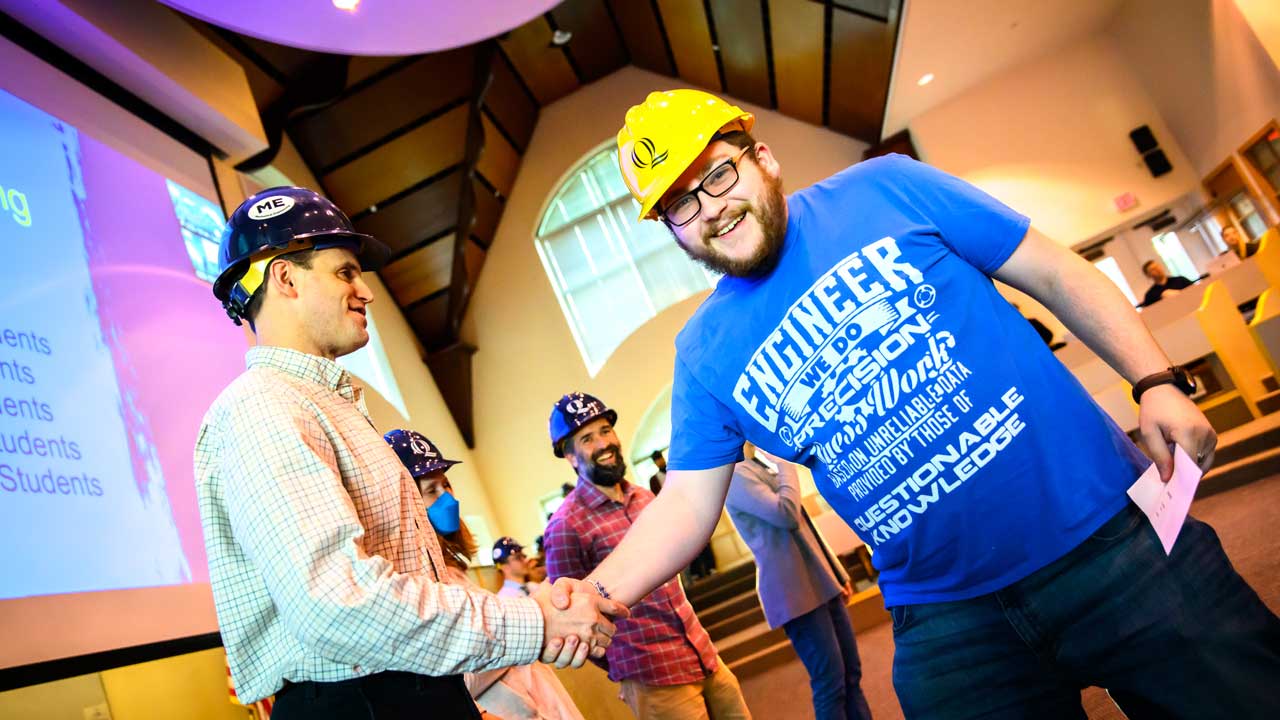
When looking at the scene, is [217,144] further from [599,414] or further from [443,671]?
[443,671]

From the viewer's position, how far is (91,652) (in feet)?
10.7

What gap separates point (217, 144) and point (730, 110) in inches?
219

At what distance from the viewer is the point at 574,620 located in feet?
5.65

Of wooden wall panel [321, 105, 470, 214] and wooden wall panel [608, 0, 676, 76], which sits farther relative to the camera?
wooden wall panel [608, 0, 676, 76]

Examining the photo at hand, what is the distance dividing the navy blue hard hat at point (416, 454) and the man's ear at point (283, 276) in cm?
161

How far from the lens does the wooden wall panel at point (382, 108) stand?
10586 mm

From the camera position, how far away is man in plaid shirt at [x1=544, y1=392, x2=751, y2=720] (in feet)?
11.0

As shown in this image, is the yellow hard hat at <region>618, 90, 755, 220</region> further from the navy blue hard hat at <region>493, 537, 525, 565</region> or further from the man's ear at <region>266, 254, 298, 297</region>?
the navy blue hard hat at <region>493, 537, 525, 565</region>

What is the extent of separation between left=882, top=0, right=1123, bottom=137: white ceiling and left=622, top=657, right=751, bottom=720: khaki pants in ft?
25.7

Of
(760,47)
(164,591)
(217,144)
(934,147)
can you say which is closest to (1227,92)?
(934,147)

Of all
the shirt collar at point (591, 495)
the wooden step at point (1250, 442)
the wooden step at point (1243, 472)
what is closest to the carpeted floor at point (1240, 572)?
the wooden step at point (1243, 472)

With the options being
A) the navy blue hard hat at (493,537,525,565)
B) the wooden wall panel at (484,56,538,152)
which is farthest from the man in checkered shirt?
the wooden wall panel at (484,56,538,152)

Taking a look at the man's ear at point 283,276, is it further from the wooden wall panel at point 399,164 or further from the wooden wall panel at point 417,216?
the wooden wall panel at point 417,216

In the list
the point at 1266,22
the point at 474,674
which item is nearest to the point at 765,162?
the point at 474,674
